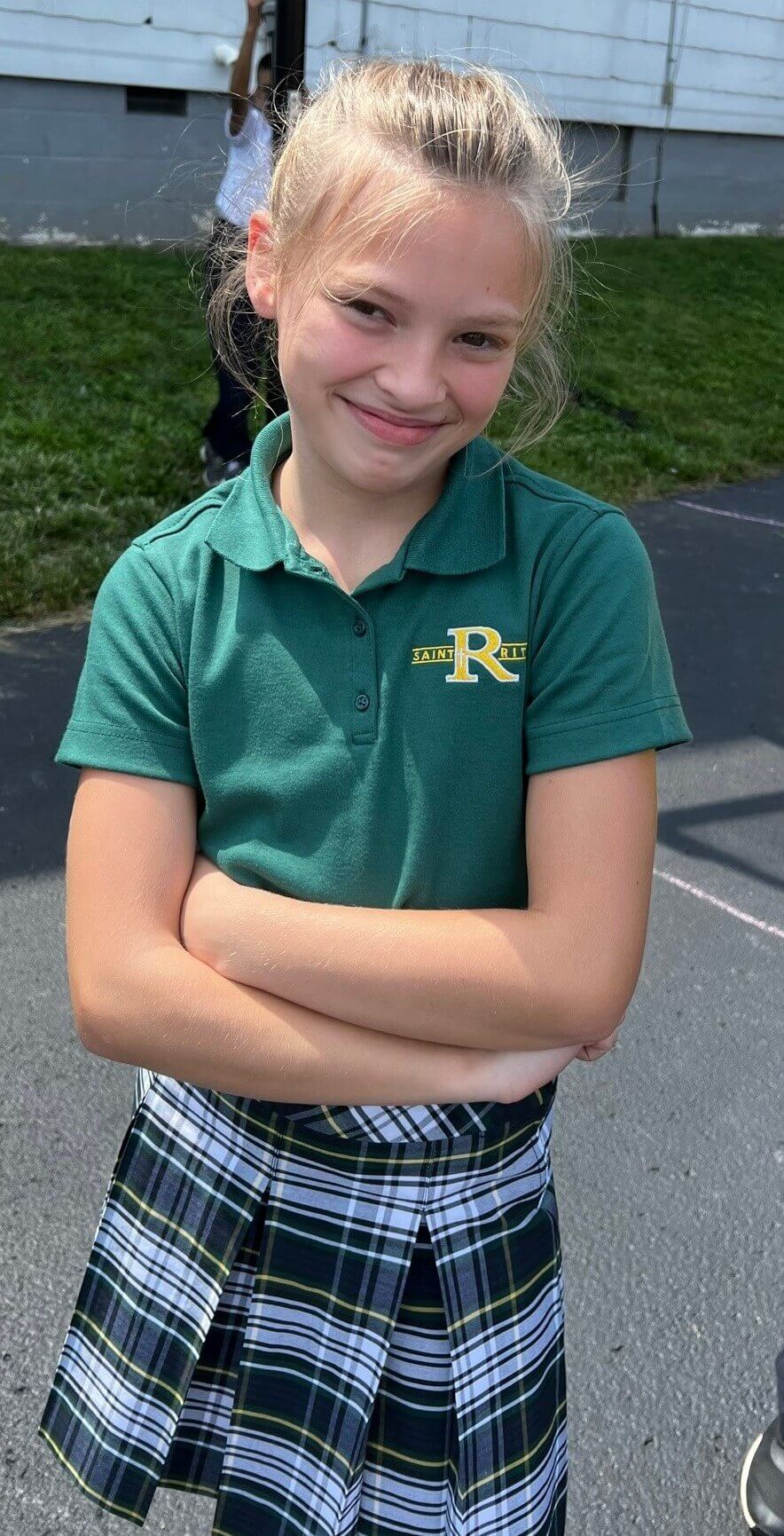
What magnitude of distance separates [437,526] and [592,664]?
19cm

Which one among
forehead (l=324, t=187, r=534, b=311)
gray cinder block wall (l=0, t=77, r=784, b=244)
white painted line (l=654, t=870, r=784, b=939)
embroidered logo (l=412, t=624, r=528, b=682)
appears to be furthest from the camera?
gray cinder block wall (l=0, t=77, r=784, b=244)

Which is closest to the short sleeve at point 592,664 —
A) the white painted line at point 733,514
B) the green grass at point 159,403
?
the green grass at point 159,403

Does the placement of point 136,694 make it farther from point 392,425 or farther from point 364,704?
point 392,425

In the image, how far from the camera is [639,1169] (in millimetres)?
2881

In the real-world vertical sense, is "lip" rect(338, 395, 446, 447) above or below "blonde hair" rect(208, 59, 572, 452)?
below

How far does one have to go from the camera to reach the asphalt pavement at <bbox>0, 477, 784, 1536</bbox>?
2.24 meters

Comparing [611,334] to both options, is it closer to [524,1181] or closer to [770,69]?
[770,69]

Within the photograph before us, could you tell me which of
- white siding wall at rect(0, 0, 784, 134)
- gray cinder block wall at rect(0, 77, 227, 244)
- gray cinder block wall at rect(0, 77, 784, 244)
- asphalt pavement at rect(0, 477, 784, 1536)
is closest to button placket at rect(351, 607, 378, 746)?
asphalt pavement at rect(0, 477, 784, 1536)

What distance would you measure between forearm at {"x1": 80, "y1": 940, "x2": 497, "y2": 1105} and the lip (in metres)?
0.50

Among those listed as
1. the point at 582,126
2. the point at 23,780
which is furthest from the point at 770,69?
the point at 23,780

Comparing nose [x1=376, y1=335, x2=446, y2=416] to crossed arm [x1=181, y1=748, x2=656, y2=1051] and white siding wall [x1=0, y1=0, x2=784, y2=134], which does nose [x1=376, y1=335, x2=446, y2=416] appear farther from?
white siding wall [x1=0, y1=0, x2=784, y2=134]

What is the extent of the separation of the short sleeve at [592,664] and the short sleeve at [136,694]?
326 millimetres

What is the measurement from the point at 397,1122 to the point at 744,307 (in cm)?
1219

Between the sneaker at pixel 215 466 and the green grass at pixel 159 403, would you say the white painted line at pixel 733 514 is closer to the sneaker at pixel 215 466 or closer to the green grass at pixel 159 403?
the green grass at pixel 159 403
